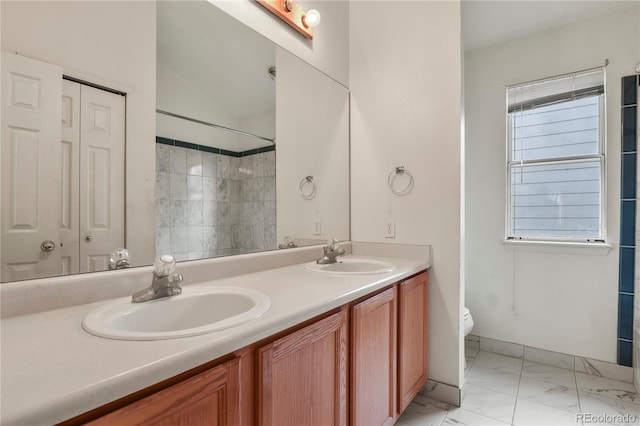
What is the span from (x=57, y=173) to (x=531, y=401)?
253 centimetres

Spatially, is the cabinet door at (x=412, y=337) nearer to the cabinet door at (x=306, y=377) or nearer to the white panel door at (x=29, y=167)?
the cabinet door at (x=306, y=377)

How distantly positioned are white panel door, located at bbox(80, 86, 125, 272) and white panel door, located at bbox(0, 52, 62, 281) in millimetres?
68

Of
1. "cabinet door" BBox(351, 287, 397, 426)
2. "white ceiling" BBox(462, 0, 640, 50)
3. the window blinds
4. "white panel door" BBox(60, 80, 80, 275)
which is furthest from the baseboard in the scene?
"white ceiling" BBox(462, 0, 640, 50)

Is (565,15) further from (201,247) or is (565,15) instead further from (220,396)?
(220,396)

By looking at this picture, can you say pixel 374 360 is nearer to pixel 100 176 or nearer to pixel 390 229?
pixel 390 229

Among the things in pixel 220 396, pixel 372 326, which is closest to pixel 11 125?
pixel 220 396

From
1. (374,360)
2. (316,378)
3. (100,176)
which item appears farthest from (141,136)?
(374,360)

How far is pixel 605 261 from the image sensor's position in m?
2.12

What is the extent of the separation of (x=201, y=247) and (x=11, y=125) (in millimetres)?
692

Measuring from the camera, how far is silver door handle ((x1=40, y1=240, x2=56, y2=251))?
910mm

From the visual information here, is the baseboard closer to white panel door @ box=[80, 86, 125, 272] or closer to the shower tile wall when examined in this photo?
the shower tile wall

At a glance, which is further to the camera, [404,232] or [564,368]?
[564,368]

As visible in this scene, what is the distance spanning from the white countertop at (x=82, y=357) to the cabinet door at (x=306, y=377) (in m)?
0.08

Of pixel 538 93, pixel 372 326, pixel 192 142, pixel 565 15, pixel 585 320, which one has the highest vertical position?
pixel 565 15
